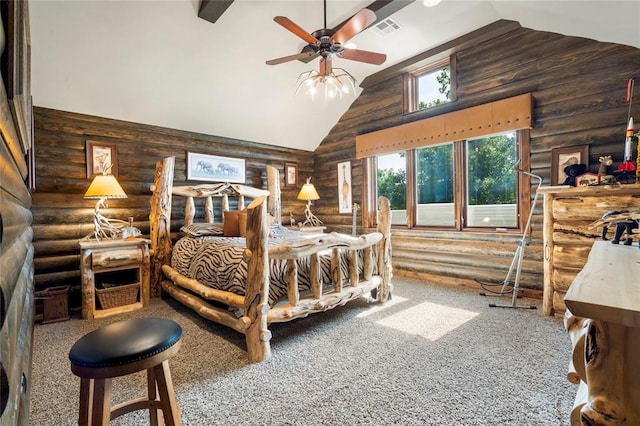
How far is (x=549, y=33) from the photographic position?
3508 millimetres

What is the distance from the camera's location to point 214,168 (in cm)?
486

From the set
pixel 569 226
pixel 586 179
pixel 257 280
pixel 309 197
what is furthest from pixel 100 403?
pixel 309 197

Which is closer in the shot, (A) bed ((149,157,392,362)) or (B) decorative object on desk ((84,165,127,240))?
(A) bed ((149,157,392,362))

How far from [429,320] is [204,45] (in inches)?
161

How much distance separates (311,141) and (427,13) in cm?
300

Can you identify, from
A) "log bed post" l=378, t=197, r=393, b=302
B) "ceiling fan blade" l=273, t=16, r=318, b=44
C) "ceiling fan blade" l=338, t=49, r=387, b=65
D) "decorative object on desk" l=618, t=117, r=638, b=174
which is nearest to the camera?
"ceiling fan blade" l=273, t=16, r=318, b=44

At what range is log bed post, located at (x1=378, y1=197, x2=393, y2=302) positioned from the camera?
3.47m

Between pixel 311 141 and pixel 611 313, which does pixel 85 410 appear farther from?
pixel 311 141

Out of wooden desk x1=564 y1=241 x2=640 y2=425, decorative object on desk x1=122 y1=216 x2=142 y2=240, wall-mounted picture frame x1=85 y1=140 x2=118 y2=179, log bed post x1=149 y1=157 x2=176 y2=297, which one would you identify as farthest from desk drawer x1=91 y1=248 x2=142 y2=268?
wooden desk x1=564 y1=241 x2=640 y2=425

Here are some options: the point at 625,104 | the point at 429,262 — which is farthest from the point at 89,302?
Result: the point at 625,104

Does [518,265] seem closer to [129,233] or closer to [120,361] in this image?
[120,361]

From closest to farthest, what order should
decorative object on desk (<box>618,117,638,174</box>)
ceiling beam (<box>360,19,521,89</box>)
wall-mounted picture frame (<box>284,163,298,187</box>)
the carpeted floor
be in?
the carpeted floor, decorative object on desk (<box>618,117,638,174</box>), ceiling beam (<box>360,19,521,89</box>), wall-mounted picture frame (<box>284,163,298,187</box>)

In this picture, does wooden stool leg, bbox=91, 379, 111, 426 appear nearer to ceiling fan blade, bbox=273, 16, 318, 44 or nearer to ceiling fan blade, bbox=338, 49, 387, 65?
ceiling fan blade, bbox=273, 16, 318, 44

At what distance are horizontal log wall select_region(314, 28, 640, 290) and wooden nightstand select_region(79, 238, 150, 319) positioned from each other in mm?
3747
